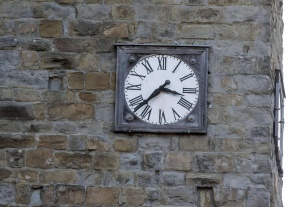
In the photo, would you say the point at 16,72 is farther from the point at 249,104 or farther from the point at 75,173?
the point at 249,104

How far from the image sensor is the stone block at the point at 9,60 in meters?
13.9

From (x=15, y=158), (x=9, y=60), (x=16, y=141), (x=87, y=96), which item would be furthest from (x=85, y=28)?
(x=15, y=158)

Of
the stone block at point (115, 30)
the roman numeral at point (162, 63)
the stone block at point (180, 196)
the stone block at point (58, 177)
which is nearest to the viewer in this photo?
the stone block at point (180, 196)

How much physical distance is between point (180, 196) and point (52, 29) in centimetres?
186

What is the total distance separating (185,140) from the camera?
13.7 meters

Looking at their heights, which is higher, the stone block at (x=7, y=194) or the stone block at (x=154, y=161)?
the stone block at (x=154, y=161)

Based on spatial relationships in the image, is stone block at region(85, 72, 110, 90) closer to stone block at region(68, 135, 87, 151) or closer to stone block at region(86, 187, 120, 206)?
stone block at region(68, 135, 87, 151)

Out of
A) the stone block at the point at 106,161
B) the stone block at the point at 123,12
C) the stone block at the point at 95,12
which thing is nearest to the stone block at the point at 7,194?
the stone block at the point at 106,161

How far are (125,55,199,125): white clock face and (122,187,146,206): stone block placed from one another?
61 cm

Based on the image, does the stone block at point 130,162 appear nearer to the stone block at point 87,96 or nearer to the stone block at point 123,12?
the stone block at point 87,96

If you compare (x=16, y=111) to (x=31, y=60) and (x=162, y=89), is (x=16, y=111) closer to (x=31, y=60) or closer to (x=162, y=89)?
(x=31, y=60)

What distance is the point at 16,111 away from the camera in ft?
45.4

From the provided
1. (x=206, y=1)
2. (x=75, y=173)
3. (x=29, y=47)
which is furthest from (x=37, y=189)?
(x=206, y=1)

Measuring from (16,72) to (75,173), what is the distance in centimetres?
104
